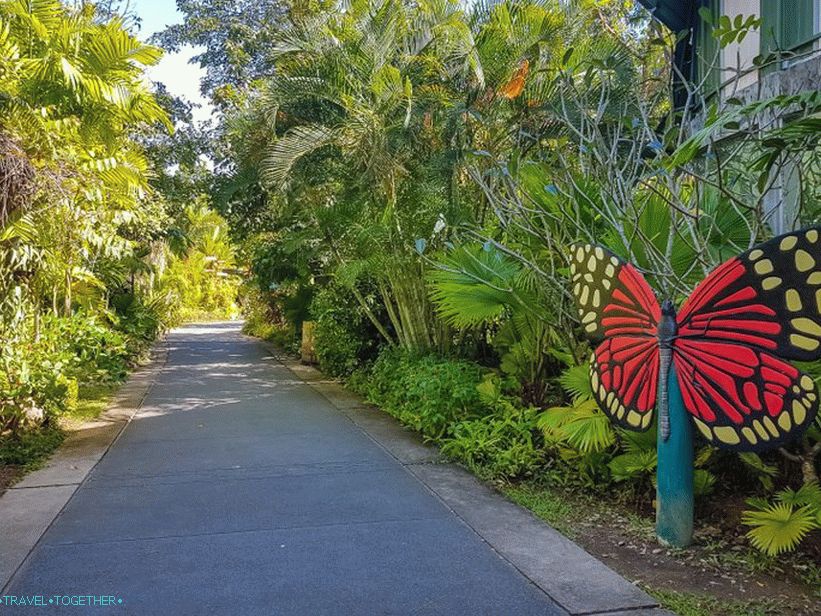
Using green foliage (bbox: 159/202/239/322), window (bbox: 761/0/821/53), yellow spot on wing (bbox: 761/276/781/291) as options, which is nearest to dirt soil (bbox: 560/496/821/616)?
yellow spot on wing (bbox: 761/276/781/291)

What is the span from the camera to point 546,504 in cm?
512

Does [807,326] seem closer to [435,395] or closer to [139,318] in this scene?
[435,395]

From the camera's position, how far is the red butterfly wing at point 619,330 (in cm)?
443

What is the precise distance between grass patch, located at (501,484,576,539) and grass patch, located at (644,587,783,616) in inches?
38.3

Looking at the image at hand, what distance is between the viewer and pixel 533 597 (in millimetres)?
3613

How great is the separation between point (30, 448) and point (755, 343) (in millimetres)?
6059

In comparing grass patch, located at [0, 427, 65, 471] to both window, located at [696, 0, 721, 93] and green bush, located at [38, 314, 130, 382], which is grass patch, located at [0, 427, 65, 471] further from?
window, located at [696, 0, 721, 93]

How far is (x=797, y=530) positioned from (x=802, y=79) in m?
3.94

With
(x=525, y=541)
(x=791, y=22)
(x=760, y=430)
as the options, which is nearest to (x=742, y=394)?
(x=760, y=430)

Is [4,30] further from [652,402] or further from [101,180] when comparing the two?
[652,402]

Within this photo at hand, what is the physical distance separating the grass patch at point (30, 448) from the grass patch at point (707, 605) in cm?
510

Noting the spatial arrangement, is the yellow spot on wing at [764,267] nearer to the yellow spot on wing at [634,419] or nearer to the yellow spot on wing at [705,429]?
the yellow spot on wing at [705,429]

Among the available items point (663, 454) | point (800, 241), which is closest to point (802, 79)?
point (800, 241)

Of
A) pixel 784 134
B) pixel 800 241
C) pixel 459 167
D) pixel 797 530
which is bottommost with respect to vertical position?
pixel 797 530
